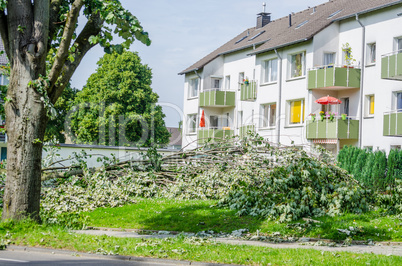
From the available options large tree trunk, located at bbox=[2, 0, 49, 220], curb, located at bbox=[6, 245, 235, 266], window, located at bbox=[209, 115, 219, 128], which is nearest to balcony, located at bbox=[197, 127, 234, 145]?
window, located at bbox=[209, 115, 219, 128]

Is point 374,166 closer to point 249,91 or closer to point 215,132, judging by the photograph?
point 249,91

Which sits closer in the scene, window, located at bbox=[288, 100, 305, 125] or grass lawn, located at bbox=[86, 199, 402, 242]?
grass lawn, located at bbox=[86, 199, 402, 242]

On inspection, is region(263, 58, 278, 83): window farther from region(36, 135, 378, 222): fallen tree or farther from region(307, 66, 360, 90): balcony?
region(36, 135, 378, 222): fallen tree

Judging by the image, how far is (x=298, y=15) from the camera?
45125 mm

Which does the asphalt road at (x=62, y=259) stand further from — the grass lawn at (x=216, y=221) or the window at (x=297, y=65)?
the window at (x=297, y=65)

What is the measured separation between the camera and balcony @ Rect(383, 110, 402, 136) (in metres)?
28.3

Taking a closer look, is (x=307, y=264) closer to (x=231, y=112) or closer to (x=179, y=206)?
(x=179, y=206)

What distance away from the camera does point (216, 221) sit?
13969 mm

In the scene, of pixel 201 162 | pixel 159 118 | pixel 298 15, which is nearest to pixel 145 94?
pixel 159 118

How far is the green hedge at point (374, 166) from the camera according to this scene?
90.7 ft

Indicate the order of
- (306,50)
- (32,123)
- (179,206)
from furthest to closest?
(306,50)
(179,206)
(32,123)

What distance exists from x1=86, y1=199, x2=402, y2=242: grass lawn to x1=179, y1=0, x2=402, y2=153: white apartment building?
1185 cm

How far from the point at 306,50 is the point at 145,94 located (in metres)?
26.5

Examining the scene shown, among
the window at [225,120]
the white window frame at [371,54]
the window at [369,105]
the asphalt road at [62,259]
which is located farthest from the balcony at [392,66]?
the asphalt road at [62,259]
